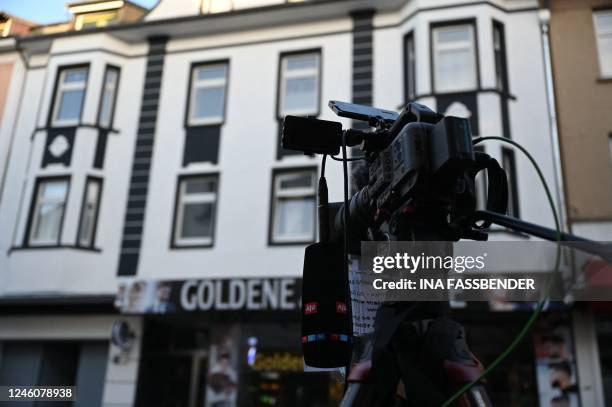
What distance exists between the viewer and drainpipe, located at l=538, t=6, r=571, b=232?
8273mm

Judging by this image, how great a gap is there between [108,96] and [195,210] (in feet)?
9.93

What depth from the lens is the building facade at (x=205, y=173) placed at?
8906mm

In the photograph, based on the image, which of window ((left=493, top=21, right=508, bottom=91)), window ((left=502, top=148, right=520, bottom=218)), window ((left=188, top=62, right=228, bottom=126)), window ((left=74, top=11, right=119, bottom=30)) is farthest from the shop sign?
window ((left=74, top=11, right=119, bottom=30))

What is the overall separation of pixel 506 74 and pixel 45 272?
8325 millimetres

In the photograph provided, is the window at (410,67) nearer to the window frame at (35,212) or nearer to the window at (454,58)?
the window at (454,58)

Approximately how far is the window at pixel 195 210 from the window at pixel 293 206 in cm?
112

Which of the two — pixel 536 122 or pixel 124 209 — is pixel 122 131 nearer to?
pixel 124 209

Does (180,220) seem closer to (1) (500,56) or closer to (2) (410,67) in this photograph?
(2) (410,67)

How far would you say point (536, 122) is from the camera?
8.82 meters

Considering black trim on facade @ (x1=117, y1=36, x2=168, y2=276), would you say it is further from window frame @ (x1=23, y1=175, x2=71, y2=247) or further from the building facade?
window frame @ (x1=23, y1=175, x2=71, y2=247)

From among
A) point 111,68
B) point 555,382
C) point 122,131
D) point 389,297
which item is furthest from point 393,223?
point 111,68

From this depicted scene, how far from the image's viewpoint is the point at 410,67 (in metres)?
9.72

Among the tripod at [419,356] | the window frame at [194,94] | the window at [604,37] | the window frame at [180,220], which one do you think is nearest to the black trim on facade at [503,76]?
the window at [604,37]

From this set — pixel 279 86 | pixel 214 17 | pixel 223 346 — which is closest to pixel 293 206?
pixel 279 86
